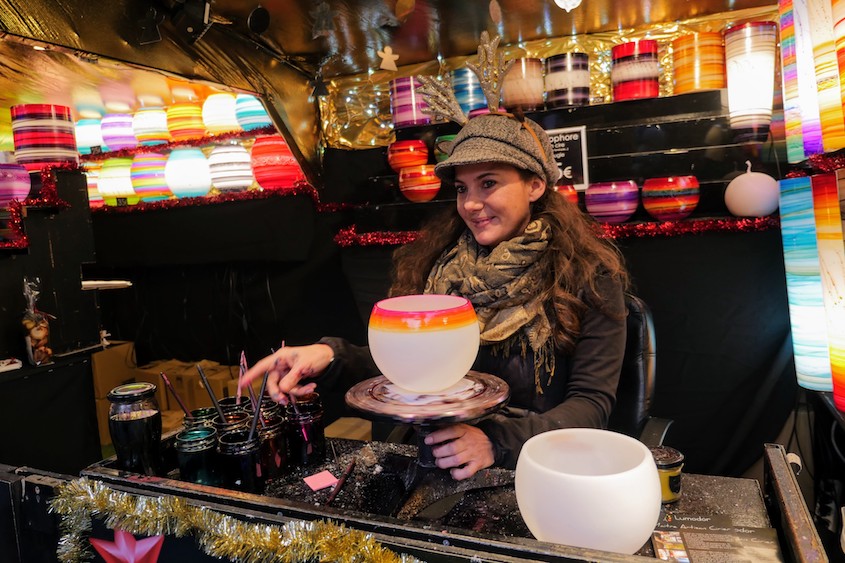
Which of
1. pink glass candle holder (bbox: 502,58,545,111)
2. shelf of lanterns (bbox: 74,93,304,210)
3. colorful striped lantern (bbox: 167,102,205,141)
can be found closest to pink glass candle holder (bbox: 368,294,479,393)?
pink glass candle holder (bbox: 502,58,545,111)

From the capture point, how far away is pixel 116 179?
4.30 meters

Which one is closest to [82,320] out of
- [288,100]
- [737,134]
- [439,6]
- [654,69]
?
[288,100]

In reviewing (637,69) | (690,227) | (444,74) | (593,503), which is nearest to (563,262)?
(593,503)

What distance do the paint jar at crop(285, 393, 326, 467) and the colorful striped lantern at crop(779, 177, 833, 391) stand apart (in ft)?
5.69

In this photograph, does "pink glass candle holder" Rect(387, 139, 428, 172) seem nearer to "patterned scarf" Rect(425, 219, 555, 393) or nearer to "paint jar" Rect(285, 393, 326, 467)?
"patterned scarf" Rect(425, 219, 555, 393)

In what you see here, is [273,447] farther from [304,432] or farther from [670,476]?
[670,476]

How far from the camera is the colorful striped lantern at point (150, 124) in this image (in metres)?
4.04

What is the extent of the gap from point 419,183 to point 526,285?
171 centimetres

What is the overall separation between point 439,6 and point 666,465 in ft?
8.32

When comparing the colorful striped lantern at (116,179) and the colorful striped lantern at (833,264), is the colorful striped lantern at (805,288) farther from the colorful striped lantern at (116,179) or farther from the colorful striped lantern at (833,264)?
the colorful striped lantern at (116,179)

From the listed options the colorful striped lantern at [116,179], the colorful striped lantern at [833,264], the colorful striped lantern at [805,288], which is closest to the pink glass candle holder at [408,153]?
the colorful striped lantern at [805,288]

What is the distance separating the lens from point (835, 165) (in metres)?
1.64

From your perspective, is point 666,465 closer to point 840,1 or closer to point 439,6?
point 840,1

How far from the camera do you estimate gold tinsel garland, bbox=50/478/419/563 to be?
72cm
